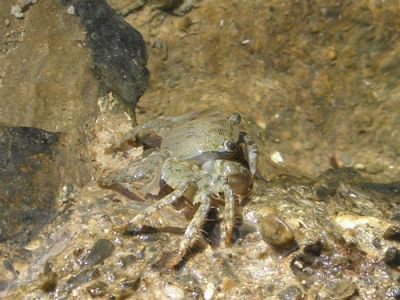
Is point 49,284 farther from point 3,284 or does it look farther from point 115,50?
point 115,50

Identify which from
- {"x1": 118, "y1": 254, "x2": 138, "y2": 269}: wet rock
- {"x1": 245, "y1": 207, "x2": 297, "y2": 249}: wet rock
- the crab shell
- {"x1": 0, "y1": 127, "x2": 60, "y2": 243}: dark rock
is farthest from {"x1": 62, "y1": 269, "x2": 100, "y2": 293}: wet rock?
the crab shell

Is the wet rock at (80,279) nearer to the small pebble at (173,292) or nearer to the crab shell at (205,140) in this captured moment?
the small pebble at (173,292)

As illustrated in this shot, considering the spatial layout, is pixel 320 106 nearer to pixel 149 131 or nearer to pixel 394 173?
pixel 394 173

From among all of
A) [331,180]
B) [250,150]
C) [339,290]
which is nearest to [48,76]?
[250,150]

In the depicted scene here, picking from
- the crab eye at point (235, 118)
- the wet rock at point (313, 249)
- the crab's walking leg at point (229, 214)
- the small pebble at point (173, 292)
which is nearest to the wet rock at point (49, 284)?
the small pebble at point (173, 292)

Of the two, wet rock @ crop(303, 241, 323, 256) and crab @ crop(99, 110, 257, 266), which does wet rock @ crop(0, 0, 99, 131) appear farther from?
wet rock @ crop(303, 241, 323, 256)

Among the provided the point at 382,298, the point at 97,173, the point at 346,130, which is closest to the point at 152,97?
the point at 97,173
